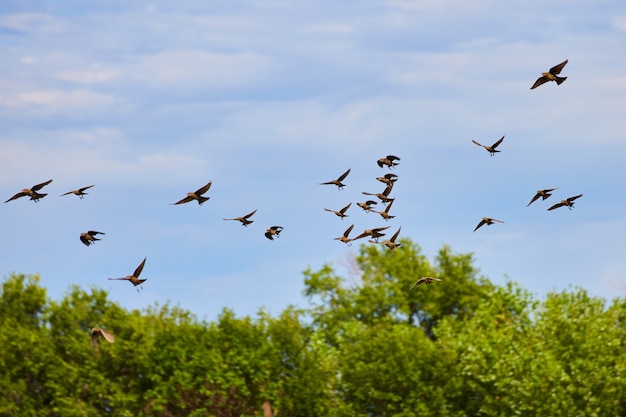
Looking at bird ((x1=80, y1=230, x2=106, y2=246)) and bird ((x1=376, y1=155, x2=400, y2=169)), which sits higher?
bird ((x1=376, y1=155, x2=400, y2=169))

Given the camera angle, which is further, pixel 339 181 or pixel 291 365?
pixel 291 365

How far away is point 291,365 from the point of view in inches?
2731

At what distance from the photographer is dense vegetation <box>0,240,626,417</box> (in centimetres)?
6216

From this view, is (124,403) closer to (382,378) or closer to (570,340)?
(382,378)

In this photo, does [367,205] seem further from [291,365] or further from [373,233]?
[291,365]

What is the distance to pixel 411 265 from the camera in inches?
3622

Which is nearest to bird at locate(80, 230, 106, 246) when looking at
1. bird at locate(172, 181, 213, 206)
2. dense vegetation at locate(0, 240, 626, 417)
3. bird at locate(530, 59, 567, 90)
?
bird at locate(172, 181, 213, 206)

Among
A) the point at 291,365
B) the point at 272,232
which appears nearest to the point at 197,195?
the point at 272,232

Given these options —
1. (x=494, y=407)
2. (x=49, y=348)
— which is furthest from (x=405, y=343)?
(x=49, y=348)

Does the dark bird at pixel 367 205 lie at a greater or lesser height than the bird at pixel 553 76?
lesser

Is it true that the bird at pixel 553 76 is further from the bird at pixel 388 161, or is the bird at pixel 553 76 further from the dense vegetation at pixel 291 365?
the dense vegetation at pixel 291 365

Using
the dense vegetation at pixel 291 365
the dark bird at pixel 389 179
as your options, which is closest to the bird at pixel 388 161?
the dark bird at pixel 389 179

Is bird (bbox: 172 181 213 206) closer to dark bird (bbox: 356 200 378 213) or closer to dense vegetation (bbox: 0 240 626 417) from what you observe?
dark bird (bbox: 356 200 378 213)

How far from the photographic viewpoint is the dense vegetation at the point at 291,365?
6216cm
